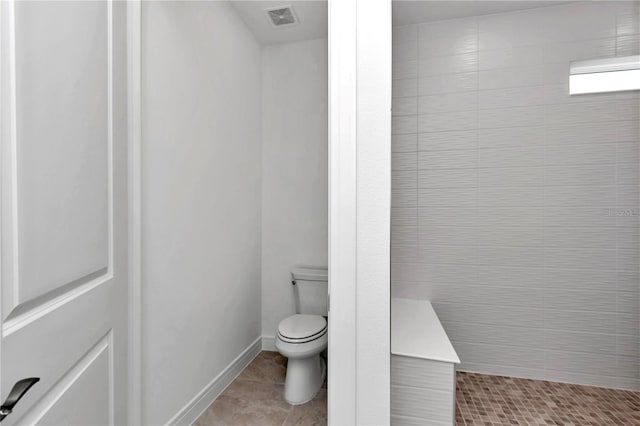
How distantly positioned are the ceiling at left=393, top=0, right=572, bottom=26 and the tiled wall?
51 mm

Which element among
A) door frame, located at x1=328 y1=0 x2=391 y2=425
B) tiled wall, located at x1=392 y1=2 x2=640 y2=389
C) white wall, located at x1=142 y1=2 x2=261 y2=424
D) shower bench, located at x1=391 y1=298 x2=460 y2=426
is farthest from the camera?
tiled wall, located at x1=392 y1=2 x2=640 y2=389

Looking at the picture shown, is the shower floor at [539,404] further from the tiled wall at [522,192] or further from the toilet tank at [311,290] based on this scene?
the toilet tank at [311,290]

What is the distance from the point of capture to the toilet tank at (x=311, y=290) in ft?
7.39

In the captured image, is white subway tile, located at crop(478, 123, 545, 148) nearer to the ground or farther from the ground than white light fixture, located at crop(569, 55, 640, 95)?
nearer to the ground

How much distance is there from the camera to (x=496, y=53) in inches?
81.2

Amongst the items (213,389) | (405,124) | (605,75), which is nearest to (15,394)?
(213,389)

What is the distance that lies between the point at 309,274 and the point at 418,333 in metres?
0.85

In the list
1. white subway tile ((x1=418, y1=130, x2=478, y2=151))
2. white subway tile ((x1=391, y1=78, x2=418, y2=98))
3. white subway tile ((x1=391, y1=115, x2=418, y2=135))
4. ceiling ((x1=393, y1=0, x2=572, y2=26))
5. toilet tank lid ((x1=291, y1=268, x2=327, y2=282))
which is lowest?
toilet tank lid ((x1=291, y1=268, x2=327, y2=282))

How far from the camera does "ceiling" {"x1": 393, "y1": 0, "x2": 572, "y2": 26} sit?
6.44ft

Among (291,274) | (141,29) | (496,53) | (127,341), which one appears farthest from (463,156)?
(127,341)

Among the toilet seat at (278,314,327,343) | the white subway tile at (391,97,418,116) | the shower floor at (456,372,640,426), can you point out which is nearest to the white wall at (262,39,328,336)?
the toilet seat at (278,314,327,343)

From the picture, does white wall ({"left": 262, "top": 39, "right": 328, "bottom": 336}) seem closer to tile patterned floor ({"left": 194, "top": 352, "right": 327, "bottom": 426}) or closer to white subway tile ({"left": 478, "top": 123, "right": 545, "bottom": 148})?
tile patterned floor ({"left": 194, "top": 352, "right": 327, "bottom": 426})

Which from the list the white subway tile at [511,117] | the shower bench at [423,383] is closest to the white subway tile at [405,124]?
the white subway tile at [511,117]

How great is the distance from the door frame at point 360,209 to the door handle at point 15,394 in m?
0.77
